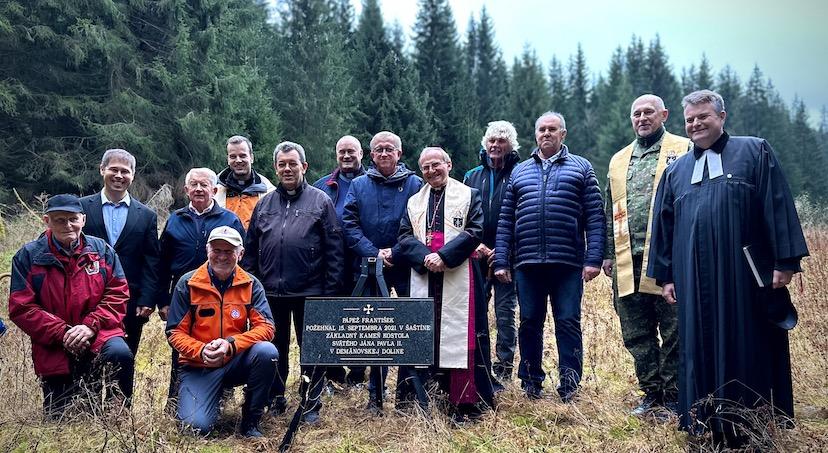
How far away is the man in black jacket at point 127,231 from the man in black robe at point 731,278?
4.15 metres

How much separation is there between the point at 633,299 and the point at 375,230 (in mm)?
2213

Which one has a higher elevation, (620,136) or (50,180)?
(620,136)

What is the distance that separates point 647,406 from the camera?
5105 millimetres

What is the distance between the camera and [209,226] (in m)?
5.42

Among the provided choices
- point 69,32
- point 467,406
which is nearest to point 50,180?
point 69,32

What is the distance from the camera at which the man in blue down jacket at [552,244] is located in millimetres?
5273

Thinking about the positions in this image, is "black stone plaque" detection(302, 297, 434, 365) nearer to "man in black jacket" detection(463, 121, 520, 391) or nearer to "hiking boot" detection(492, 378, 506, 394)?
"hiking boot" detection(492, 378, 506, 394)

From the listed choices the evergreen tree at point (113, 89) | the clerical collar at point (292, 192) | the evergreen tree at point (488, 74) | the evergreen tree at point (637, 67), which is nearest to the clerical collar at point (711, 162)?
the clerical collar at point (292, 192)

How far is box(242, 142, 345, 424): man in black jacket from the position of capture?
206 inches

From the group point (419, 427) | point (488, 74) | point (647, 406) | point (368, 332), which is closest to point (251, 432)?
point (368, 332)

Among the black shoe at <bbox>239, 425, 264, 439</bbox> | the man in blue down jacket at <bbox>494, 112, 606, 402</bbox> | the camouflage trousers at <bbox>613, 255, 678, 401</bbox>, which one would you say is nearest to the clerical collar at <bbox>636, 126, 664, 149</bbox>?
the man in blue down jacket at <bbox>494, 112, 606, 402</bbox>

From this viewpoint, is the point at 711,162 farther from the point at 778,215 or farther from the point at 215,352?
the point at 215,352

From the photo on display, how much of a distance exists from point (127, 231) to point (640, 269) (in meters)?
4.18

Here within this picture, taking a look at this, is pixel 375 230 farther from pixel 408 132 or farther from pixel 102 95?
pixel 408 132
